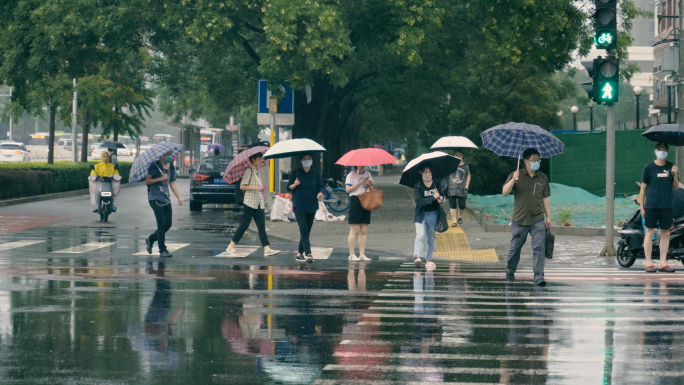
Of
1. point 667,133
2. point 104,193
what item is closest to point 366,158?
point 667,133

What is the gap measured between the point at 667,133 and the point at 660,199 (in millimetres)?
1582

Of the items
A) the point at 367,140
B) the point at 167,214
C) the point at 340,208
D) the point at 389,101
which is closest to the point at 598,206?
the point at 340,208

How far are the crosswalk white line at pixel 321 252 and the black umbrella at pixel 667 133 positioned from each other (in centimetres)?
553

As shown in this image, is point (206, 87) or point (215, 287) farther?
point (206, 87)

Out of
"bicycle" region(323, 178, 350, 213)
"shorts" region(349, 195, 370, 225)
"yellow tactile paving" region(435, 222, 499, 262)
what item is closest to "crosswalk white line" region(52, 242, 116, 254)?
"shorts" region(349, 195, 370, 225)

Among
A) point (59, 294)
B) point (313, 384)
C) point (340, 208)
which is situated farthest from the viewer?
point (340, 208)

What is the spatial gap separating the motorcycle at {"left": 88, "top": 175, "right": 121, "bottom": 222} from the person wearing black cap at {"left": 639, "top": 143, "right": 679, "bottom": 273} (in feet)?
45.3

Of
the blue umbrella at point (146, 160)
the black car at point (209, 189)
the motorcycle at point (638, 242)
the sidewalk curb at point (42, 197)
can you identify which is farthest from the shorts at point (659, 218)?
the sidewalk curb at point (42, 197)

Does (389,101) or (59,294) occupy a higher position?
(389,101)

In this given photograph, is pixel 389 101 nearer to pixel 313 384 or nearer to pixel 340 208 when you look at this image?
pixel 340 208

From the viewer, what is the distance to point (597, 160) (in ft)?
110

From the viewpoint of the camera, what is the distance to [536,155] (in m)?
13.0

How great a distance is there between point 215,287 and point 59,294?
74.4 inches

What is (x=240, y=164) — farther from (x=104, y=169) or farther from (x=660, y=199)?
(x=104, y=169)
